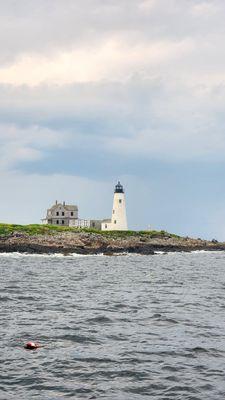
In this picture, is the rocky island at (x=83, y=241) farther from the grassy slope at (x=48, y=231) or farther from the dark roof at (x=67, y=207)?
the dark roof at (x=67, y=207)

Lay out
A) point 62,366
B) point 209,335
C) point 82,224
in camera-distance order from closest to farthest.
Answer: point 62,366
point 209,335
point 82,224

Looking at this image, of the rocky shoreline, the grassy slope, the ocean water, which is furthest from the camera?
the grassy slope

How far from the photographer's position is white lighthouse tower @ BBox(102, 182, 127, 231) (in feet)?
567

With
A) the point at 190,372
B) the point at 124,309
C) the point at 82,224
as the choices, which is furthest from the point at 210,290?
the point at 82,224

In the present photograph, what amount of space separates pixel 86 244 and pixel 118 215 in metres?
38.7

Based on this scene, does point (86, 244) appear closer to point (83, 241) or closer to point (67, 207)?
point (83, 241)

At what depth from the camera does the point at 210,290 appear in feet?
177

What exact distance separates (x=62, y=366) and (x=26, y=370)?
153 cm

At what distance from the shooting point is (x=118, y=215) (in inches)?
6826

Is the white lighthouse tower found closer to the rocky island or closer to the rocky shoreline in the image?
the rocky island

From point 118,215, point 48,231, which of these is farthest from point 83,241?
point 118,215

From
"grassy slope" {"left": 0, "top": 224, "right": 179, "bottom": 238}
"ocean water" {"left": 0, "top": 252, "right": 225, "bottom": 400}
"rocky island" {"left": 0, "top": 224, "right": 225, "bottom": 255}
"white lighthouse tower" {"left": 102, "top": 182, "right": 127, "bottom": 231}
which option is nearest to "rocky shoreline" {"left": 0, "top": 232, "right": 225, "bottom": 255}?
"rocky island" {"left": 0, "top": 224, "right": 225, "bottom": 255}

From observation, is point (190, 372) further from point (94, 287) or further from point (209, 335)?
point (94, 287)

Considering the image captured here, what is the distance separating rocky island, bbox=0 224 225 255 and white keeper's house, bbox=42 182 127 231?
9.93 meters
